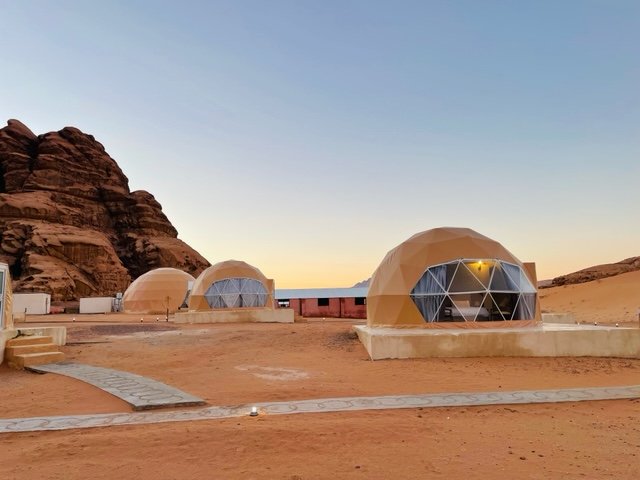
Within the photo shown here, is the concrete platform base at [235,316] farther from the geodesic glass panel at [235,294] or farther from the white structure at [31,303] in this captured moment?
the white structure at [31,303]

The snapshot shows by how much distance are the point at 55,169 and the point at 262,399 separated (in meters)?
71.6

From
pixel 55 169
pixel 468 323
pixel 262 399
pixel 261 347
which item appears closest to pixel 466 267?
pixel 468 323

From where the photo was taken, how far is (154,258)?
66.8 m

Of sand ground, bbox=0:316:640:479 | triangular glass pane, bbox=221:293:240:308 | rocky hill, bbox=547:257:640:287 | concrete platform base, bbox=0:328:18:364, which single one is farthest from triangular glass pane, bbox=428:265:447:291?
rocky hill, bbox=547:257:640:287

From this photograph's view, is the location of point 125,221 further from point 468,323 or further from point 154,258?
point 468,323

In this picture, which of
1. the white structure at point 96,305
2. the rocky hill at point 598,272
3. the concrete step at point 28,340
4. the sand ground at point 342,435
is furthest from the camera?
the rocky hill at point 598,272

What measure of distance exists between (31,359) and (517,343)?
44.1 ft

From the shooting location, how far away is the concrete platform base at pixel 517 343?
11.8m

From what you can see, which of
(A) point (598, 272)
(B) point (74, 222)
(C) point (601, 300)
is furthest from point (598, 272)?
(B) point (74, 222)

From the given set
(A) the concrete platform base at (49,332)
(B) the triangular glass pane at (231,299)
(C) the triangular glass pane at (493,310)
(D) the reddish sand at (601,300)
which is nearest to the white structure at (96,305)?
(B) the triangular glass pane at (231,299)

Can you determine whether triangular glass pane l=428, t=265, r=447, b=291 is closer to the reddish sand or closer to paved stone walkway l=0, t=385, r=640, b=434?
paved stone walkway l=0, t=385, r=640, b=434

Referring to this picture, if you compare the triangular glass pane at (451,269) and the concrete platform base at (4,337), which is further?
the triangular glass pane at (451,269)

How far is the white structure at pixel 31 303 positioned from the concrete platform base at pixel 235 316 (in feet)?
61.0

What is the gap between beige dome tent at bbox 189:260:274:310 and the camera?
2944cm
